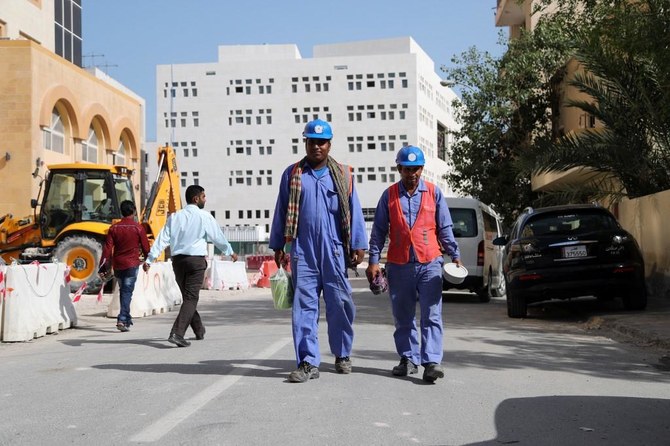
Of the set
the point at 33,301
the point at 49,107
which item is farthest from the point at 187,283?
the point at 49,107

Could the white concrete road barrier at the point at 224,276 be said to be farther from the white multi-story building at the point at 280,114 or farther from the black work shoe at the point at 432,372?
the white multi-story building at the point at 280,114

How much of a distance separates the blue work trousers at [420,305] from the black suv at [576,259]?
635 centimetres

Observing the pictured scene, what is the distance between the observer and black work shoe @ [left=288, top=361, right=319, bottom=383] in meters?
7.80

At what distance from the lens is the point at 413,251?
322 inches

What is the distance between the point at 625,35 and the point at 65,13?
3455 cm

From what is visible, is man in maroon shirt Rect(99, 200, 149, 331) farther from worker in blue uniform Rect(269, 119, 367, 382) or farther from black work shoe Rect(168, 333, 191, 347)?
worker in blue uniform Rect(269, 119, 367, 382)

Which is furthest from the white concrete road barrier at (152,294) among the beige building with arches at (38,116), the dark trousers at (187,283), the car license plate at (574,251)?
the beige building with arches at (38,116)

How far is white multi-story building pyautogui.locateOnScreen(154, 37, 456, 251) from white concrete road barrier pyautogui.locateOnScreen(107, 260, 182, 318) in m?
85.4

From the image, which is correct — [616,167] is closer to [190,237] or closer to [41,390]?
[190,237]

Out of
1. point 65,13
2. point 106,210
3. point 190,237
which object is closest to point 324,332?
point 190,237

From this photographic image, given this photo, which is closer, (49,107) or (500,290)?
(500,290)

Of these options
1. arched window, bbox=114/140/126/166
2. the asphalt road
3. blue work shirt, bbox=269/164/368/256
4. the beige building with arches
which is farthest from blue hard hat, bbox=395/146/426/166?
arched window, bbox=114/140/126/166

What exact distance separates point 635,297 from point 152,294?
858 centimetres

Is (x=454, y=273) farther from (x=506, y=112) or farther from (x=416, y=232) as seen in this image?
(x=506, y=112)
